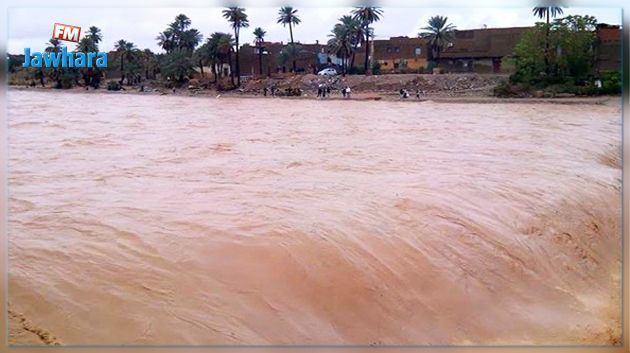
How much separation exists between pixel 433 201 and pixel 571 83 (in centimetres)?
1205

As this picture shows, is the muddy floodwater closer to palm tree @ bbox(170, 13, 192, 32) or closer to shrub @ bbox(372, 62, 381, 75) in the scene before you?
palm tree @ bbox(170, 13, 192, 32)

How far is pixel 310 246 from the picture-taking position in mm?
5035

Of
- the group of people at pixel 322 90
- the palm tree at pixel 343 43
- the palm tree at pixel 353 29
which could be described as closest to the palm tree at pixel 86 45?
the palm tree at pixel 353 29

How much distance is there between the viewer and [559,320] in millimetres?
4242

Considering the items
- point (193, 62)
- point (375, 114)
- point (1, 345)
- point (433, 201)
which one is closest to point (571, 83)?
point (375, 114)

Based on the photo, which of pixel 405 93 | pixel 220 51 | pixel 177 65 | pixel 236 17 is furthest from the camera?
pixel 405 93

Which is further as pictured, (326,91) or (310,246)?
(326,91)

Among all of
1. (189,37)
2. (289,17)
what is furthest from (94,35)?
(189,37)

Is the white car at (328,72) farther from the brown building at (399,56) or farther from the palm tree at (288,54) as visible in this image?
the palm tree at (288,54)

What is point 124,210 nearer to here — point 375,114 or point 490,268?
point 490,268

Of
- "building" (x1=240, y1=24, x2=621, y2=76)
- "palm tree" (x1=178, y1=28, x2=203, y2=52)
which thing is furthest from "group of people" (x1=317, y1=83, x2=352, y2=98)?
"palm tree" (x1=178, y1=28, x2=203, y2=52)

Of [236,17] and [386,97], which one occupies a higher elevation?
[236,17]

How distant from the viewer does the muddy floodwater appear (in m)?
4.00

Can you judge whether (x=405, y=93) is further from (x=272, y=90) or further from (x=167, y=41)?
(x=167, y=41)
